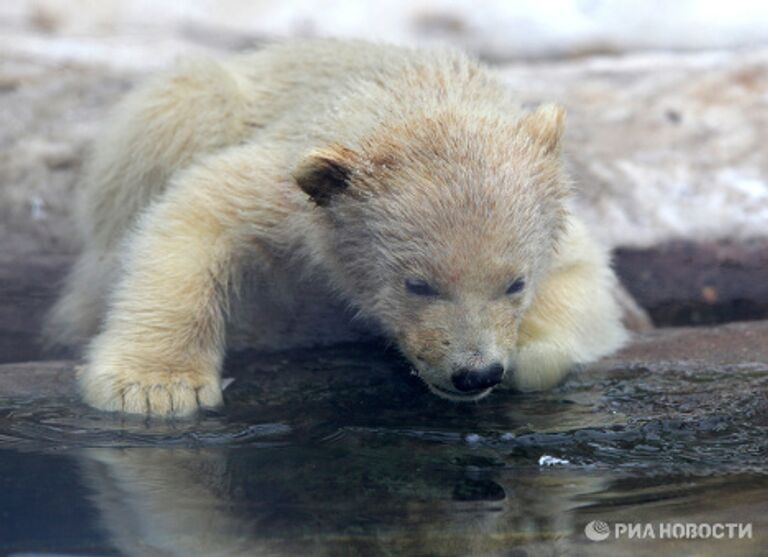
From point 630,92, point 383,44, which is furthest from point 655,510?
point 630,92

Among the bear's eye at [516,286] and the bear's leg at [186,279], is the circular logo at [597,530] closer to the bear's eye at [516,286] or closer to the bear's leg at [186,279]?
the bear's eye at [516,286]

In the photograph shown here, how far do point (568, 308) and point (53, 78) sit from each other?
4043mm

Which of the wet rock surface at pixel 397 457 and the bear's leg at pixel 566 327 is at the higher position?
the bear's leg at pixel 566 327

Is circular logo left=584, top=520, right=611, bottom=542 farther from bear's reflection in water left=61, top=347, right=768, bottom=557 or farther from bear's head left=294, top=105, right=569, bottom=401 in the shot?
bear's head left=294, top=105, right=569, bottom=401

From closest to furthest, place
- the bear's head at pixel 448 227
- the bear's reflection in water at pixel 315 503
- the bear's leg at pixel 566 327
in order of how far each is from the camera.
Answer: the bear's reflection in water at pixel 315 503 < the bear's head at pixel 448 227 < the bear's leg at pixel 566 327

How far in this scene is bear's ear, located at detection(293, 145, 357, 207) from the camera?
177 inches

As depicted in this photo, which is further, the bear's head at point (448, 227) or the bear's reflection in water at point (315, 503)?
the bear's head at point (448, 227)

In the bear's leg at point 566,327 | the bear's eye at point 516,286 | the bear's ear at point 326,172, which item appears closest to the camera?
the bear's eye at point 516,286

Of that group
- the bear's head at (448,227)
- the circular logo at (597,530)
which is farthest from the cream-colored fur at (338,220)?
the circular logo at (597,530)

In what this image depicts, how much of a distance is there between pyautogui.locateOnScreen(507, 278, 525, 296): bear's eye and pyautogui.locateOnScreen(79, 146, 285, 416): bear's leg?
3.50 ft

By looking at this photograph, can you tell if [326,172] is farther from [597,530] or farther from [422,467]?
[597,530]

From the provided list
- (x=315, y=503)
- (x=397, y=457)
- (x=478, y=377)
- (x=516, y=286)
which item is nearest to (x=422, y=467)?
(x=397, y=457)

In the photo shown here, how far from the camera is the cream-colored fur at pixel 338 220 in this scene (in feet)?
14.1

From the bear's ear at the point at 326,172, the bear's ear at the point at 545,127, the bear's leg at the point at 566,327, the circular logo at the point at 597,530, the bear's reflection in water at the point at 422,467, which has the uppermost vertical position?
the bear's ear at the point at 545,127
